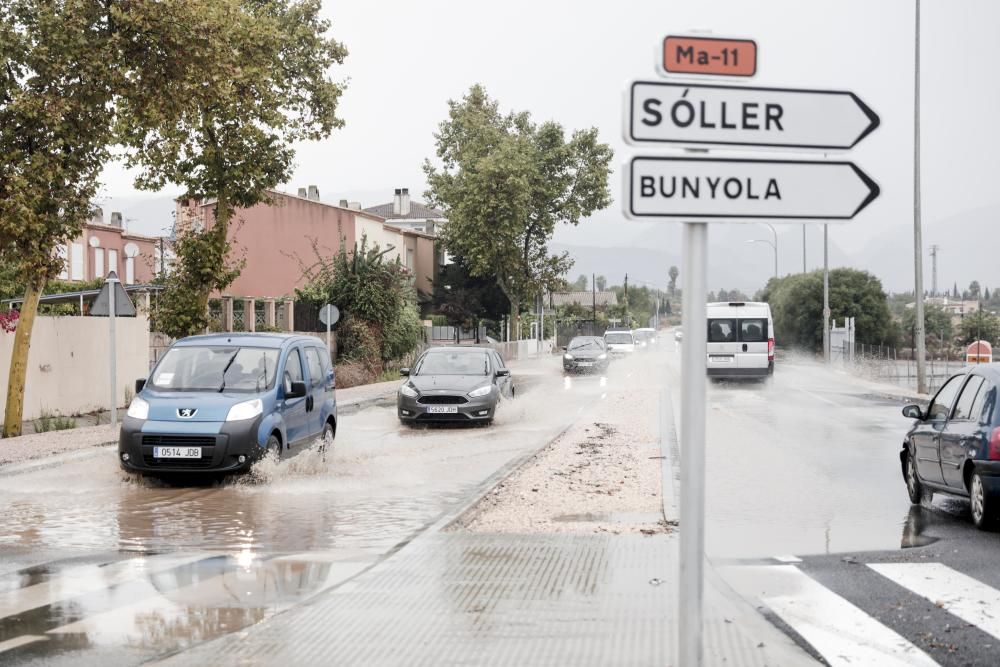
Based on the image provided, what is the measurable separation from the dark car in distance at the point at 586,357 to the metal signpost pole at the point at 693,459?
40.9 meters

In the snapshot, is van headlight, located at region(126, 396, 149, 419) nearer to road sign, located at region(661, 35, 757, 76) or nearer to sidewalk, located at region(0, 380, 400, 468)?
sidewalk, located at region(0, 380, 400, 468)

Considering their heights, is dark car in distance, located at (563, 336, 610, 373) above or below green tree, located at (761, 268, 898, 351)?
below

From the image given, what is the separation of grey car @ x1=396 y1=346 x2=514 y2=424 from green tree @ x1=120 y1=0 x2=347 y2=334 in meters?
6.25

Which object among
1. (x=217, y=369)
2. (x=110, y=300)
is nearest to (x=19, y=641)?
(x=217, y=369)

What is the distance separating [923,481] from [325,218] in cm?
5324

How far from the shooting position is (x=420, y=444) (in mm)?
18156

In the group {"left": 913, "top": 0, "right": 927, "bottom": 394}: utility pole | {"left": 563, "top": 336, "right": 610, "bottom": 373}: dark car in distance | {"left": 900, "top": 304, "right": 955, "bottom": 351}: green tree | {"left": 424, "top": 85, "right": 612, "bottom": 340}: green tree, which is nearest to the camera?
{"left": 913, "top": 0, "right": 927, "bottom": 394}: utility pole

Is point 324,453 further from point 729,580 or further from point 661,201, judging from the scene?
point 661,201

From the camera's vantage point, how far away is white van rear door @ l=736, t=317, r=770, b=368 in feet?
117

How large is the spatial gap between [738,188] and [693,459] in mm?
1058

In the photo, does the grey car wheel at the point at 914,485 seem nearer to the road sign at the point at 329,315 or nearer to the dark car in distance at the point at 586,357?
the road sign at the point at 329,315

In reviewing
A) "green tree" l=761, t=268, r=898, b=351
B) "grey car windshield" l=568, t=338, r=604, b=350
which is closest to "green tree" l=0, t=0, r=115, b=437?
"grey car windshield" l=568, t=338, r=604, b=350

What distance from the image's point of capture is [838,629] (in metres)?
6.50

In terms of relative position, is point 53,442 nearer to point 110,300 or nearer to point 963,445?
point 110,300
